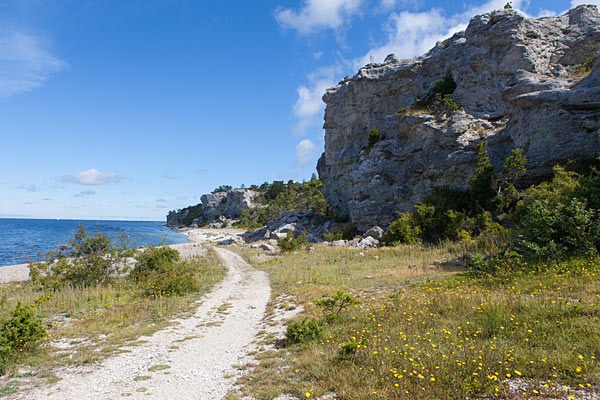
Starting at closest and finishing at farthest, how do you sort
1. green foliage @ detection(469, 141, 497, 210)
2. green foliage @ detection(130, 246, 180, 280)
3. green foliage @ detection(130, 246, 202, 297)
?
green foliage @ detection(130, 246, 202, 297) < green foliage @ detection(130, 246, 180, 280) < green foliage @ detection(469, 141, 497, 210)

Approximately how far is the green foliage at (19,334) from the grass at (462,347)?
5.26 m

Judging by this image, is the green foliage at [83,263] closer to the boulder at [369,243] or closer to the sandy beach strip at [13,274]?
the sandy beach strip at [13,274]

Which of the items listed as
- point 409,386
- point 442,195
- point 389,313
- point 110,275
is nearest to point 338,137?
point 442,195

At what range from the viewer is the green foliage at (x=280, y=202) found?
75.6 metres

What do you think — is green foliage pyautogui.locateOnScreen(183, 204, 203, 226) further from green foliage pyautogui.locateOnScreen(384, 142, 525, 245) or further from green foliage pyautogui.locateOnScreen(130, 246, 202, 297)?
green foliage pyautogui.locateOnScreen(130, 246, 202, 297)

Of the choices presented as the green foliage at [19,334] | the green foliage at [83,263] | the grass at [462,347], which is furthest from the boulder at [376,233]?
the green foliage at [19,334]

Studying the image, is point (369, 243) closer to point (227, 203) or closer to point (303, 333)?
point (303, 333)

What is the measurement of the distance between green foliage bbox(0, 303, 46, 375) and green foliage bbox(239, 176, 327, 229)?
59.4 m

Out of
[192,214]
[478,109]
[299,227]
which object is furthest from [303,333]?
[192,214]

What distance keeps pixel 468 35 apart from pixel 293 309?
1641 inches

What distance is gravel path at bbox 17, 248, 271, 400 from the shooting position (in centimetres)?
515

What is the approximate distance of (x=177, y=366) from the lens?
6324 mm

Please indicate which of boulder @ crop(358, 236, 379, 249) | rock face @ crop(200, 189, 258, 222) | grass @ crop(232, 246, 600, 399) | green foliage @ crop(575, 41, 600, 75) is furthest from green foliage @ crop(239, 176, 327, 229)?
grass @ crop(232, 246, 600, 399)

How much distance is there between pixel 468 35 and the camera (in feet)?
119
